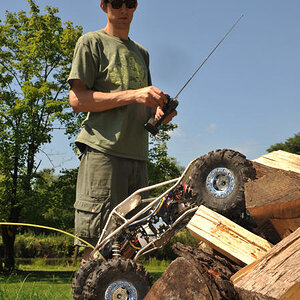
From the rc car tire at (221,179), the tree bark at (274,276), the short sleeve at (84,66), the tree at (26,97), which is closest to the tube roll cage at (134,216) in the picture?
the rc car tire at (221,179)

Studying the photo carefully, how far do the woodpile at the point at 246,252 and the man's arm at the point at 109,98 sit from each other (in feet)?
2.51

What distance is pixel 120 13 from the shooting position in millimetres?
2893

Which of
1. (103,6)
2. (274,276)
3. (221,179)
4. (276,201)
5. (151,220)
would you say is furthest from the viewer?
(103,6)

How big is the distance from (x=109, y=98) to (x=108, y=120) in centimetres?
19

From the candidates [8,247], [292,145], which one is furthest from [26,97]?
[292,145]

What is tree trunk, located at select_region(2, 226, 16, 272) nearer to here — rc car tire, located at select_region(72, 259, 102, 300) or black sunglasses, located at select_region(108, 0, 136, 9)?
rc car tire, located at select_region(72, 259, 102, 300)

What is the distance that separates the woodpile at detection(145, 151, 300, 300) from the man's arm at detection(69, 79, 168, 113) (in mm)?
766

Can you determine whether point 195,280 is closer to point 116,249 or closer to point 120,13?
point 116,249

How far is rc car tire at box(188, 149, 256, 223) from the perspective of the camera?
239 cm

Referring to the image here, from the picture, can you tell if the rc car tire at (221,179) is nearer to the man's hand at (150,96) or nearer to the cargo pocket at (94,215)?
the man's hand at (150,96)

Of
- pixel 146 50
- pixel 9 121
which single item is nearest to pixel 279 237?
pixel 146 50

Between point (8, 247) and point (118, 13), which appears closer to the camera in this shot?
point (118, 13)

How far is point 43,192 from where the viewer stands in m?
16.1

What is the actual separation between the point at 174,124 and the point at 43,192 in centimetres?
658
